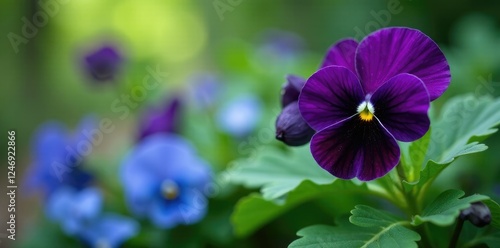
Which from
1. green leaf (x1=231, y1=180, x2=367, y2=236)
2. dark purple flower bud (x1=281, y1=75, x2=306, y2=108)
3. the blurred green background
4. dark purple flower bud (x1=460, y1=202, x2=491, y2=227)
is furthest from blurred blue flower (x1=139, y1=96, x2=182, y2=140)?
dark purple flower bud (x1=460, y1=202, x2=491, y2=227)

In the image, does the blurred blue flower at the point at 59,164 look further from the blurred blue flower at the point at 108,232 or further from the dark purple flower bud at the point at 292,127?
the dark purple flower bud at the point at 292,127

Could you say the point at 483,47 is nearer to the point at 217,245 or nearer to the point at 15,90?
the point at 217,245

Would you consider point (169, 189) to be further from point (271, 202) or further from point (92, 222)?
point (271, 202)

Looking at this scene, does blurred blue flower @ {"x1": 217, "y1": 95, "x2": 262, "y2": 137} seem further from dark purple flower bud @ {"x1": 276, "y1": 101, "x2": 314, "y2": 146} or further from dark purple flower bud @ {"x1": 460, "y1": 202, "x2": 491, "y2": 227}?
dark purple flower bud @ {"x1": 460, "y1": 202, "x2": 491, "y2": 227}

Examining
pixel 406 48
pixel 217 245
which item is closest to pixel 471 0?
pixel 217 245

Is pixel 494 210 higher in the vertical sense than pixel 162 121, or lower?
lower
